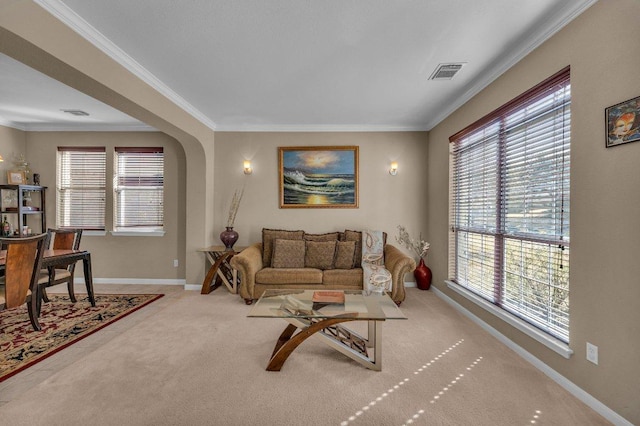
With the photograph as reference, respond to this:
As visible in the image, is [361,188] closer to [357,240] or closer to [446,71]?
[357,240]

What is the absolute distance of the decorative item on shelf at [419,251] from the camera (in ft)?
14.5

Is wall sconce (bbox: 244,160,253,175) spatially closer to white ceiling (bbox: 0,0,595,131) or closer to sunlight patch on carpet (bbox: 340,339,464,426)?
white ceiling (bbox: 0,0,595,131)

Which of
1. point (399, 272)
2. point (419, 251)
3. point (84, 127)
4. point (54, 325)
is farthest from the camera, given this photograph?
point (84, 127)

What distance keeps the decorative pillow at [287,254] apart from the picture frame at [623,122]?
10.9 ft

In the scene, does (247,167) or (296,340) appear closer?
(296,340)

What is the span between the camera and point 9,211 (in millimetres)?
4324

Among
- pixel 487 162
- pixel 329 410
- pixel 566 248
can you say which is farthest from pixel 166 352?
pixel 487 162

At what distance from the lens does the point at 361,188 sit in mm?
4730

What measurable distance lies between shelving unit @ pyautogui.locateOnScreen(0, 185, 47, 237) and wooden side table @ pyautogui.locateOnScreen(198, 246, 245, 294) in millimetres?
2829

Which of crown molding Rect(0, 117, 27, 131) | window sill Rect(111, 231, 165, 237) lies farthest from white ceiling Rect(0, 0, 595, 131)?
window sill Rect(111, 231, 165, 237)

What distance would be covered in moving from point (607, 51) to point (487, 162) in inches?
55.9

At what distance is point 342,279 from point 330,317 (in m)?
1.70

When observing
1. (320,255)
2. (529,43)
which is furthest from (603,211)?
(320,255)

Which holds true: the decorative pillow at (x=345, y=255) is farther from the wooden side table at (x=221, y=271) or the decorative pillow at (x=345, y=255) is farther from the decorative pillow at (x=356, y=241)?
the wooden side table at (x=221, y=271)
